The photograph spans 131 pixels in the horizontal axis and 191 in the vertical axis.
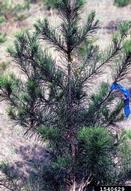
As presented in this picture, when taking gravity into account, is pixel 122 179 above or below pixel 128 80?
below

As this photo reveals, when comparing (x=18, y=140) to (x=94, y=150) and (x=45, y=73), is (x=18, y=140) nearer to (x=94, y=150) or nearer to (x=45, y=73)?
(x=45, y=73)

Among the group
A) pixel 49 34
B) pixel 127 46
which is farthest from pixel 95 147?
pixel 49 34

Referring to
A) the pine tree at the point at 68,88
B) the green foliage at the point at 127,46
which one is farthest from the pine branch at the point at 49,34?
the green foliage at the point at 127,46

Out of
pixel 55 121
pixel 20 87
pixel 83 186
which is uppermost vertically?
pixel 20 87

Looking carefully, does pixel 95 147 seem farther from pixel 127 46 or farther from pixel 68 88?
pixel 68 88

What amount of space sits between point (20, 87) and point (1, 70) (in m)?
5.94

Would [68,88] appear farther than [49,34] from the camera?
Yes

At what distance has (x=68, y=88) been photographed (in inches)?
206

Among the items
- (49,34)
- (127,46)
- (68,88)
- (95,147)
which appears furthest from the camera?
(68,88)

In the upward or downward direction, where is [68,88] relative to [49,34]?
downward

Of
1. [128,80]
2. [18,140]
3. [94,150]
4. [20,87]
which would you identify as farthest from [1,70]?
[94,150]

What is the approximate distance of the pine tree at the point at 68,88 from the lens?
15.9ft

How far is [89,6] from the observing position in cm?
1788

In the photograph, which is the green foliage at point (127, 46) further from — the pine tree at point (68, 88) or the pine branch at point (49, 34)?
the pine branch at point (49, 34)
